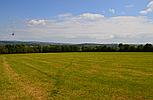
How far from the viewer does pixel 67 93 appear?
722 inches

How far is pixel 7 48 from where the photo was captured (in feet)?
477

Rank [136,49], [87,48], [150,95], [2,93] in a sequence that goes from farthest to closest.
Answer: [87,48]
[136,49]
[2,93]
[150,95]

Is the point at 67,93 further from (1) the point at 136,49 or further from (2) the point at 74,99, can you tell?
(1) the point at 136,49

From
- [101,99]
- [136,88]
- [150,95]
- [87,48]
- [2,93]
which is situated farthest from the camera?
[87,48]

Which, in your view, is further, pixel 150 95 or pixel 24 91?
pixel 24 91

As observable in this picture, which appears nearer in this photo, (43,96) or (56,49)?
(43,96)

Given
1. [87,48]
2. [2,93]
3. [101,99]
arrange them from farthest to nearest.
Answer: [87,48], [2,93], [101,99]

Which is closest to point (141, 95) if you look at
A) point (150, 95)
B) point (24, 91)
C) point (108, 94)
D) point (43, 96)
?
point (150, 95)

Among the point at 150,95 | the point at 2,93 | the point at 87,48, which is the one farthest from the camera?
the point at 87,48

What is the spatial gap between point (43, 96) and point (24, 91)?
8.89 ft

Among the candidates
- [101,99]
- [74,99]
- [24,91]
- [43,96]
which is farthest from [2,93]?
[101,99]

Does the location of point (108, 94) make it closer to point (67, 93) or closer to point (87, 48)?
point (67, 93)

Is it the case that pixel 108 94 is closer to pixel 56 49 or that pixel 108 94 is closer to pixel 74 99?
pixel 74 99

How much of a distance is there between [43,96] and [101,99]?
10.9 ft
